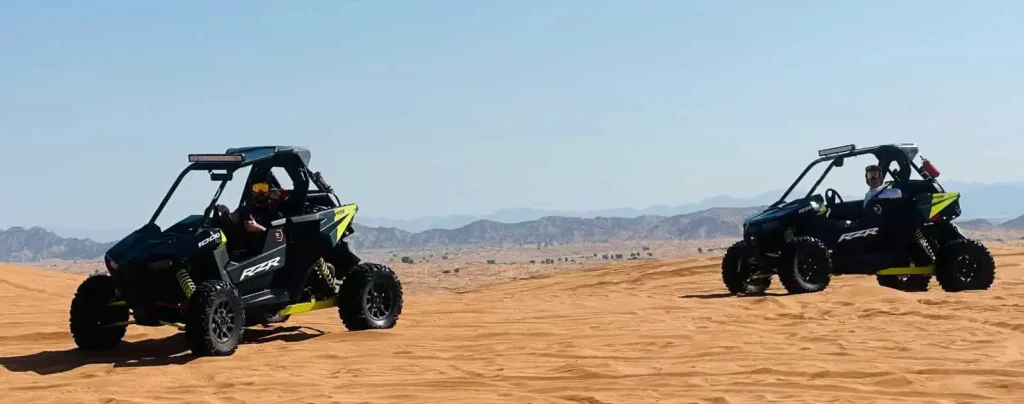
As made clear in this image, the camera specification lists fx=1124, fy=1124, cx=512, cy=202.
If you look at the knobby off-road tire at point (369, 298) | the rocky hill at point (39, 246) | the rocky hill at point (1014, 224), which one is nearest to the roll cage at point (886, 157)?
the knobby off-road tire at point (369, 298)

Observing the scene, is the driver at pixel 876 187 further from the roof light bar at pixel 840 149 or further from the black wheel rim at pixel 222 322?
the black wheel rim at pixel 222 322

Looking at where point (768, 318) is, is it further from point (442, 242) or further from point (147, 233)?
point (442, 242)

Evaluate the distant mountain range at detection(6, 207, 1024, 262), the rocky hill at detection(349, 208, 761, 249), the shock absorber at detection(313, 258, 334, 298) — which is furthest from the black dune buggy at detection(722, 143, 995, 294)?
the distant mountain range at detection(6, 207, 1024, 262)

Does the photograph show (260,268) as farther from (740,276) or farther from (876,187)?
(876,187)

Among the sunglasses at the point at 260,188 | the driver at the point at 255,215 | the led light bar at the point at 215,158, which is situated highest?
the led light bar at the point at 215,158

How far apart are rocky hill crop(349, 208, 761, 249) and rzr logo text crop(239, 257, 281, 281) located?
410 ft

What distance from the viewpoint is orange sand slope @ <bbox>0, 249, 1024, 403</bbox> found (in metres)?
7.88

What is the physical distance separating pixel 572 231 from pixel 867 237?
14335 centimetres

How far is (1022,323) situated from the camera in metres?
11.1

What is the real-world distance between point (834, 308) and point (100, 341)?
798 cm

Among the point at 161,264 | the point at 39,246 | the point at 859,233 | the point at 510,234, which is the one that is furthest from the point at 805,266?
the point at 39,246

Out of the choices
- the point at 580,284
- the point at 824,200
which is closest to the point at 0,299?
the point at 580,284

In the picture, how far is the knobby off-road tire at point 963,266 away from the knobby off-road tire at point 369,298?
7692 mm

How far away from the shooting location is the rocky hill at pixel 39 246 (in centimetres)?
16025
